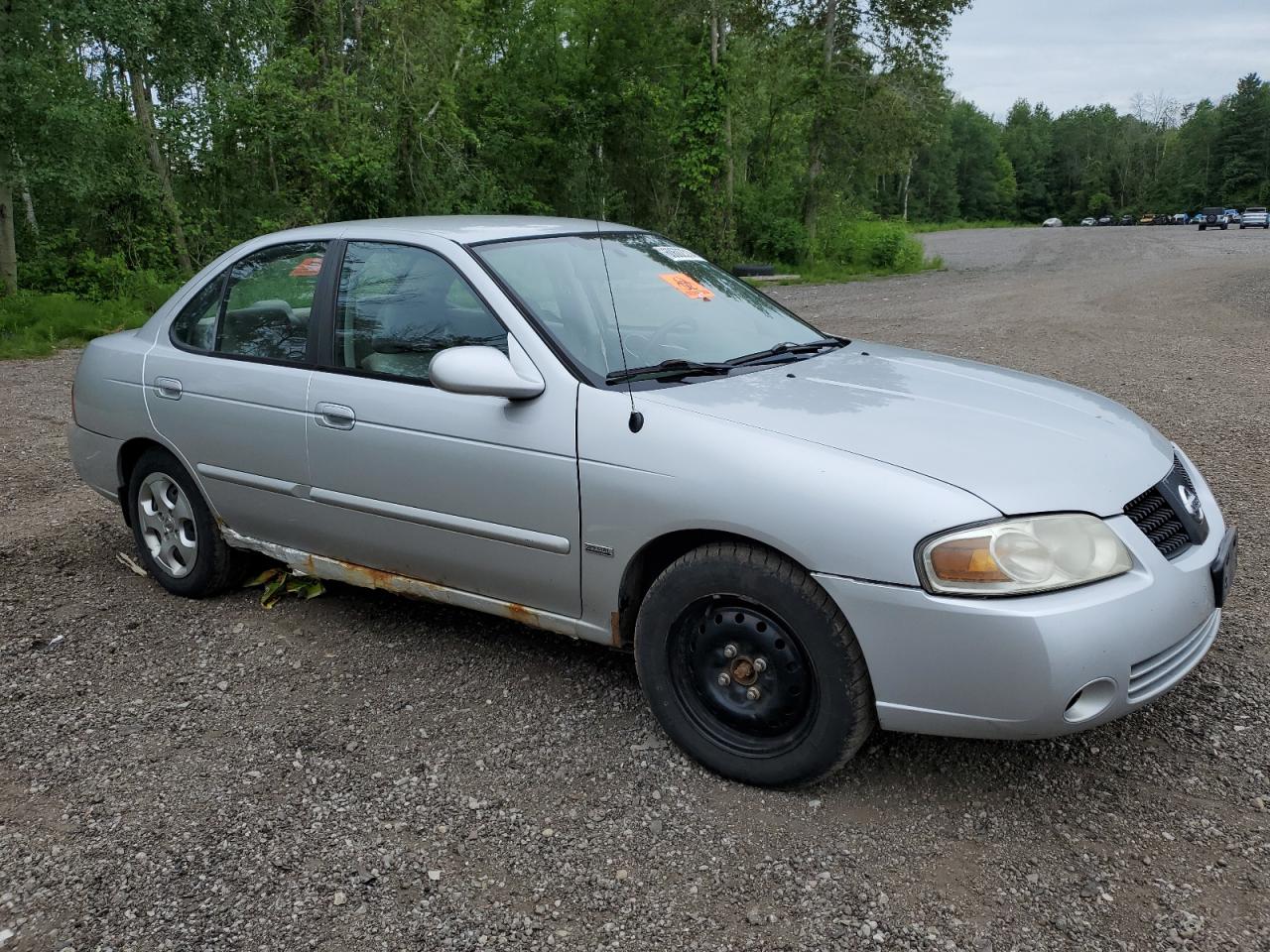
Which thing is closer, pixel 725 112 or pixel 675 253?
pixel 675 253

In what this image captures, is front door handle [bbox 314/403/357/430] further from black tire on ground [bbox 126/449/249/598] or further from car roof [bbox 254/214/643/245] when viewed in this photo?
black tire on ground [bbox 126/449/249/598]

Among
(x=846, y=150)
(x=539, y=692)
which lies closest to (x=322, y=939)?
(x=539, y=692)

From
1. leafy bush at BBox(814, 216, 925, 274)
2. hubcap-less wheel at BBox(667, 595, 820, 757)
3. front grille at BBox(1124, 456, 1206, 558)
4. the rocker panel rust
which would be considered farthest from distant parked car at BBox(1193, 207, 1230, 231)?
hubcap-less wheel at BBox(667, 595, 820, 757)

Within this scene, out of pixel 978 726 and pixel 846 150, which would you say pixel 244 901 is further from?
pixel 846 150

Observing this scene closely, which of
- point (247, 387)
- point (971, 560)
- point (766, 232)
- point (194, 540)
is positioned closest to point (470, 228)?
point (247, 387)

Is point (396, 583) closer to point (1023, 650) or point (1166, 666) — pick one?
point (1023, 650)

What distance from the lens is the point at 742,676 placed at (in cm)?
299

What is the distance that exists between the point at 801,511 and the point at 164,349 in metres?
3.08

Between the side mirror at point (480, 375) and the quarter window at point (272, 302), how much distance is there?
981 millimetres

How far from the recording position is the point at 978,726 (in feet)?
8.91

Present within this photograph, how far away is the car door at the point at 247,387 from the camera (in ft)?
13.2

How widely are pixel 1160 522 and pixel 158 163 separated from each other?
668 inches

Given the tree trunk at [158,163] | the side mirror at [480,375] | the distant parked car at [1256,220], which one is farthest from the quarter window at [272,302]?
the distant parked car at [1256,220]

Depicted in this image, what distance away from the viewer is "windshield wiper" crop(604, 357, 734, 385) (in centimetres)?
334
